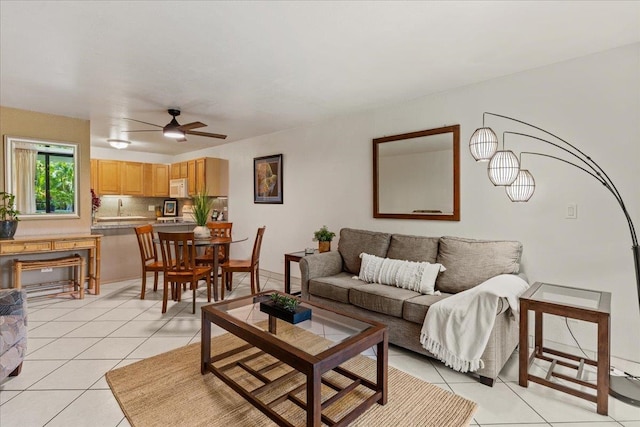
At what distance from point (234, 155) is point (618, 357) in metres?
5.72

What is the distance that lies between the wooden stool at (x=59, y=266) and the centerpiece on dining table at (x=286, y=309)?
3166 millimetres

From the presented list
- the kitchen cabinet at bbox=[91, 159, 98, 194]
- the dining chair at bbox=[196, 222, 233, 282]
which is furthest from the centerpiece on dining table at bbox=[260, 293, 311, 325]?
the kitchen cabinet at bbox=[91, 159, 98, 194]

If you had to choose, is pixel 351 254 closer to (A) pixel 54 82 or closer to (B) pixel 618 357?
(B) pixel 618 357

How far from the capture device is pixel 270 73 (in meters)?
2.87

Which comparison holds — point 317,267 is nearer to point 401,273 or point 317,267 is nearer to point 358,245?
point 358,245

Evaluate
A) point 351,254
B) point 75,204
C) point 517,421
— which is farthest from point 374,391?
point 75,204

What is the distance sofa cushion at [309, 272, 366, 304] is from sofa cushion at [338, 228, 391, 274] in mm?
234

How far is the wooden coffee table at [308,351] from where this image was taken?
1603 millimetres

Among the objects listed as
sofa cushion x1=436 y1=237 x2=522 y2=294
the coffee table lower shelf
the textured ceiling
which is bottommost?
the coffee table lower shelf

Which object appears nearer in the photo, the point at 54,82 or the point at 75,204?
the point at 54,82

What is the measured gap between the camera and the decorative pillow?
9.42 ft

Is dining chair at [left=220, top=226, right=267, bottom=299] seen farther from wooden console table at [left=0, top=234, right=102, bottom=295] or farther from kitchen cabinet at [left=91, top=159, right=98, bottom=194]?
kitchen cabinet at [left=91, top=159, right=98, bottom=194]

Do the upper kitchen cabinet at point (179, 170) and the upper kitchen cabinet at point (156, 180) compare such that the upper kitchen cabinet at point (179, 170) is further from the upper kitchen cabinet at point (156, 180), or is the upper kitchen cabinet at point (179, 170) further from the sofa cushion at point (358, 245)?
the sofa cushion at point (358, 245)

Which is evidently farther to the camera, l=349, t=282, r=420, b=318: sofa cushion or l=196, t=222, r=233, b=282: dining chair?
l=196, t=222, r=233, b=282: dining chair
